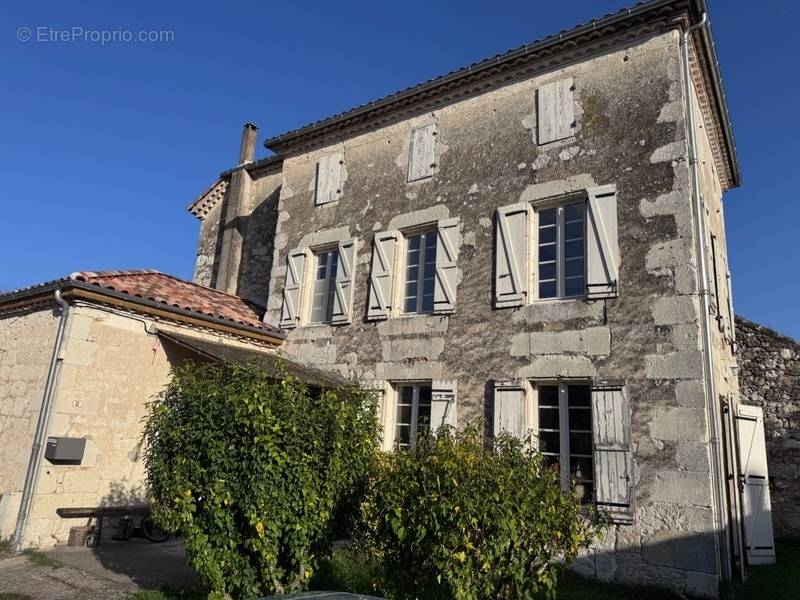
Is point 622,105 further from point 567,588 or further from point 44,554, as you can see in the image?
point 44,554

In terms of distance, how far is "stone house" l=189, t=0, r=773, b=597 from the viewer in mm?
5934

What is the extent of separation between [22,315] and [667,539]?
8.91 meters

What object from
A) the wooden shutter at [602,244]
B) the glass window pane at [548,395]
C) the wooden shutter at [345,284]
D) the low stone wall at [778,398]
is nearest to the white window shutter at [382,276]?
the wooden shutter at [345,284]

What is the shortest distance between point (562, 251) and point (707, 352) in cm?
215

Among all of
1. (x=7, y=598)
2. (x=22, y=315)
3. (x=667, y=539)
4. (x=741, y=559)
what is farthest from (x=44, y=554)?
(x=741, y=559)

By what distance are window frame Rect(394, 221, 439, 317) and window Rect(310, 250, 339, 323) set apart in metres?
1.28

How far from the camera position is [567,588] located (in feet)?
18.9

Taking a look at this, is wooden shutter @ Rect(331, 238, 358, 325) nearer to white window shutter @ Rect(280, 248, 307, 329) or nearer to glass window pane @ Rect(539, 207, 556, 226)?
white window shutter @ Rect(280, 248, 307, 329)

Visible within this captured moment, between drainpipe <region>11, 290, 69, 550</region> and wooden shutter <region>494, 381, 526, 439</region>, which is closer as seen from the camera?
drainpipe <region>11, 290, 69, 550</region>

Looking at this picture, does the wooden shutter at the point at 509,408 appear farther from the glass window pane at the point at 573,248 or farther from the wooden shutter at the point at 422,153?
the wooden shutter at the point at 422,153

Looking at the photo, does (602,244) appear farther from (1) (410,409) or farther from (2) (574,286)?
(1) (410,409)

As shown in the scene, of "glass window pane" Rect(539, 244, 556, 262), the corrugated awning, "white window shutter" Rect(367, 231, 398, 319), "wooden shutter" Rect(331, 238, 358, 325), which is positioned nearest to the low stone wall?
"glass window pane" Rect(539, 244, 556, 262)

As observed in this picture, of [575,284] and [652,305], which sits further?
[575,284]

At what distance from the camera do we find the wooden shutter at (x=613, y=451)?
596cm
